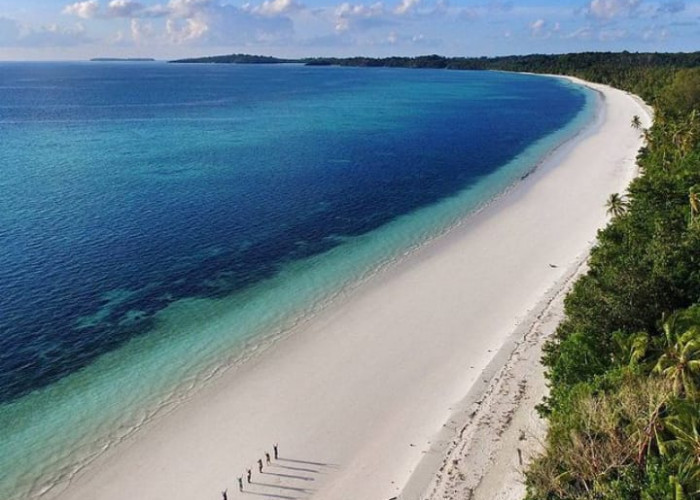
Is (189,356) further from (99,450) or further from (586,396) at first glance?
(586,396)

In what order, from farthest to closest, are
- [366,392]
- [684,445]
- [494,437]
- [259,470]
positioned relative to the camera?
[366,392], [494,437], [259,470], [684,445]

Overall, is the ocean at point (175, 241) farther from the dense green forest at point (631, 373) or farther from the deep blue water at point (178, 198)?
the dense green forest at point (631, 373)

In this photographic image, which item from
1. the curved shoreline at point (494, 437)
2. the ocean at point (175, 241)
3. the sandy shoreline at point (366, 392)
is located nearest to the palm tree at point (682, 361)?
the curved shoreline at point (494, 437)

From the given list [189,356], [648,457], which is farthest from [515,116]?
[648,457]

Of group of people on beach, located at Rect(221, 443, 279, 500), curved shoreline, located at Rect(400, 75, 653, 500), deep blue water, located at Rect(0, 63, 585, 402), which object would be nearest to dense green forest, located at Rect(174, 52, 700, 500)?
curved shoreline, located at Rect(400, 75, 653, 500)

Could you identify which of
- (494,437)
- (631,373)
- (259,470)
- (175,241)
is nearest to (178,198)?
(175,241)

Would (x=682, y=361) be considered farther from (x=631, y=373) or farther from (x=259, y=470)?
(x=259, y=470)
